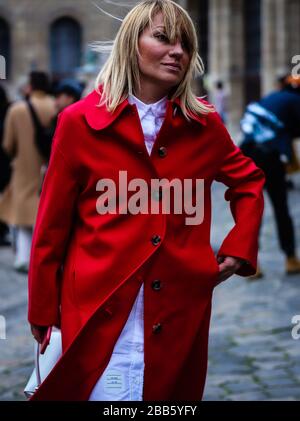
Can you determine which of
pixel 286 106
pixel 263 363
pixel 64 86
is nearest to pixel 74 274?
pixel 263 363

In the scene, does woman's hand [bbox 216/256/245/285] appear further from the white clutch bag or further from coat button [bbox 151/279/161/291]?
the white clutch bag

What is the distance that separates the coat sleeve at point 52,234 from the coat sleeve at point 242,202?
545mm

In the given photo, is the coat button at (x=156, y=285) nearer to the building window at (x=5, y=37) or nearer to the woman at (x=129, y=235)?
the woman at (x=129, y=235)

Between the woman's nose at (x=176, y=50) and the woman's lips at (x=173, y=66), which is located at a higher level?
the woman's nose at (x=176, y=50)

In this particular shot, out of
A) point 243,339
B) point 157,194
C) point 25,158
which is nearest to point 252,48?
point 25,158

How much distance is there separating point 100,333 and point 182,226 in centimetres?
44

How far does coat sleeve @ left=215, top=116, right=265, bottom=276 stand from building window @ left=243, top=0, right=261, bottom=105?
1454 inches

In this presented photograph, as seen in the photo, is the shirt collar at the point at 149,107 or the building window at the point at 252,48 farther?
the building window at the point at 252,48

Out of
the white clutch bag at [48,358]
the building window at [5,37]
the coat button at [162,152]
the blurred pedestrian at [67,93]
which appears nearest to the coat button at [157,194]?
the coat button at [162,152]

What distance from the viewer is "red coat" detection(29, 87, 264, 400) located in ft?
11.5

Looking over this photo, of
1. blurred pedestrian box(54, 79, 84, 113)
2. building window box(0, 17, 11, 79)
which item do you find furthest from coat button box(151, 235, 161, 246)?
building window box(0, 17, 11, 79)

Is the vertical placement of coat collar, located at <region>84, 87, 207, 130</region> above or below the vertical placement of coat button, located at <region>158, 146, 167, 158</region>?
above

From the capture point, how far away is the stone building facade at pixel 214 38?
37625mm

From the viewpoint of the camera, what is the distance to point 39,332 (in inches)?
144
